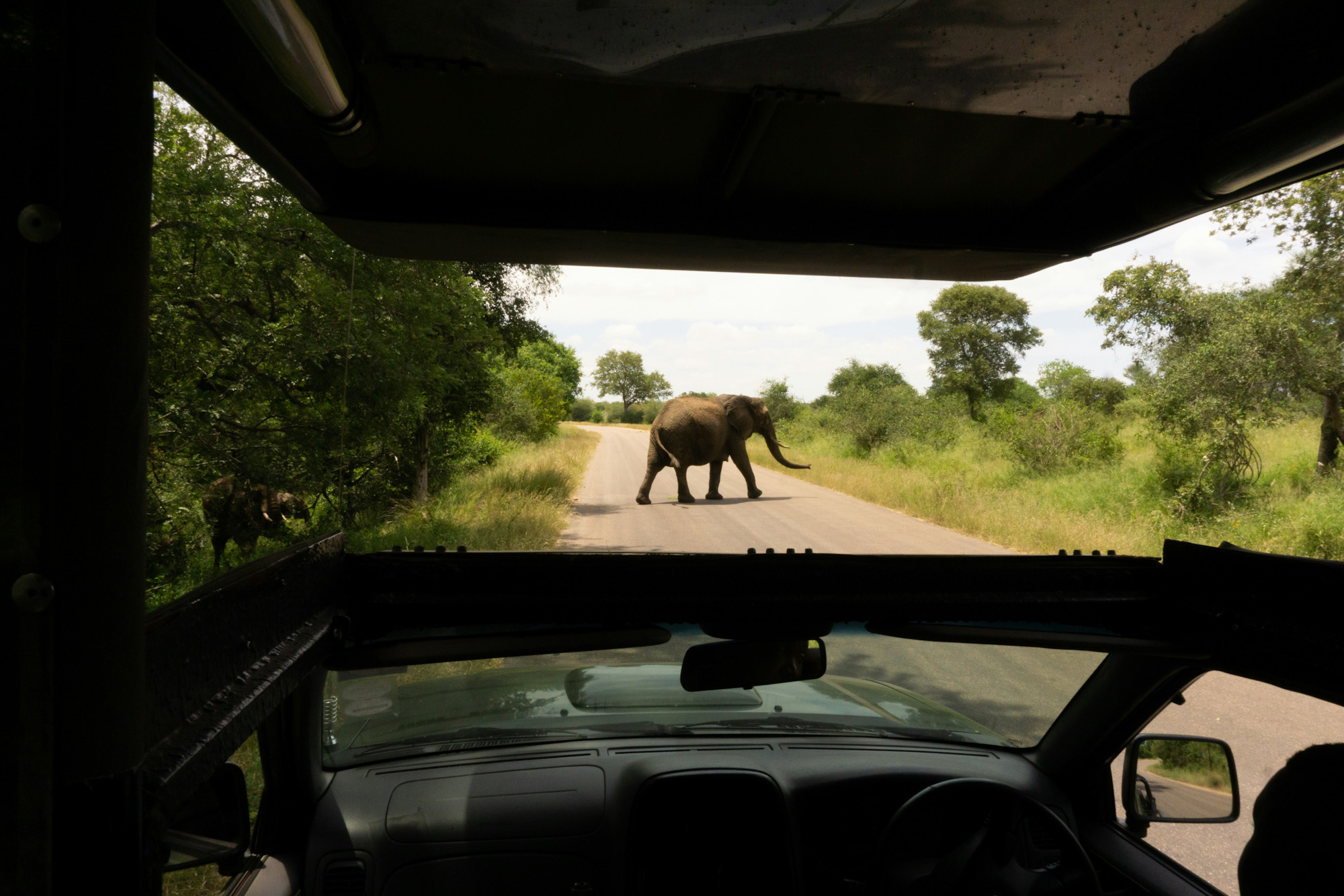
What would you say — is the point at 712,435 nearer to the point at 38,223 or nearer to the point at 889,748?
the point at 889,748

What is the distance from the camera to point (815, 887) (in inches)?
102

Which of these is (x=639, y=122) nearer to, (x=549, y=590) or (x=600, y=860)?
(x=549, y=590)

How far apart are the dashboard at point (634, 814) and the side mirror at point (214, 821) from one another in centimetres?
91

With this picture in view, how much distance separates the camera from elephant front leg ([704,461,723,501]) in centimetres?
876

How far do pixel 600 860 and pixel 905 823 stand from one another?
0.93m

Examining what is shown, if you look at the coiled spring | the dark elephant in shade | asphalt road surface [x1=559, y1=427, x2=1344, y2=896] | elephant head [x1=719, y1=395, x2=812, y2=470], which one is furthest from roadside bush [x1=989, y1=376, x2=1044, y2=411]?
the dark elephant in shade

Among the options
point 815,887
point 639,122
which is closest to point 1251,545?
point 815,887

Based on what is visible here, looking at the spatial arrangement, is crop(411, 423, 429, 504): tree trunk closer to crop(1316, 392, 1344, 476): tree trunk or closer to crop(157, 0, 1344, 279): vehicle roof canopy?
crop(157, 0, 1344, 279): vehicle roof canopy

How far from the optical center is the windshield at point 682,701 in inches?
102

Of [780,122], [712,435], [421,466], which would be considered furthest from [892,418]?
[780,122]

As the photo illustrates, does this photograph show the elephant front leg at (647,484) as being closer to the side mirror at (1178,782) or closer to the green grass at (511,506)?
the green grass at (511,506)

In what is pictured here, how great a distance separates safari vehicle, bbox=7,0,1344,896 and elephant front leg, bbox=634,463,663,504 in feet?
12.2

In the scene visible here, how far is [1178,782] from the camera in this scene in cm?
228

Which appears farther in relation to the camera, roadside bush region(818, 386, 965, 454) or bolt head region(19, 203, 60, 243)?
roadside bush region(818, 386, 965, 454)
